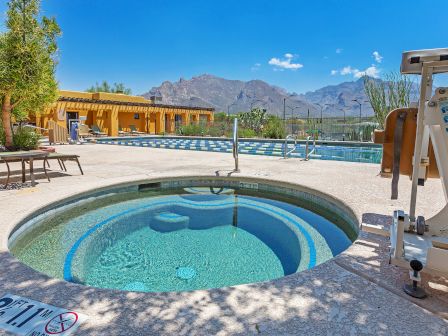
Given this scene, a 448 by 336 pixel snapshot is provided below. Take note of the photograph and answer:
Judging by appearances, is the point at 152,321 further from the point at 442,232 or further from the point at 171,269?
the point at 442,232

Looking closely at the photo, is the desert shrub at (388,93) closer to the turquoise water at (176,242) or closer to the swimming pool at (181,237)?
the swimming pool at (181,237)

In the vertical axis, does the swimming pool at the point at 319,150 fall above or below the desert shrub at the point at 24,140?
below

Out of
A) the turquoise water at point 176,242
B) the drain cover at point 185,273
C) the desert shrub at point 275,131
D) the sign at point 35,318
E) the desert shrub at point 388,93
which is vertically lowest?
the drain cover at point 185,273

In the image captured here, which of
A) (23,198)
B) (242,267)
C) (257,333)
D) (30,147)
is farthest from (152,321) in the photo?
(30,147)

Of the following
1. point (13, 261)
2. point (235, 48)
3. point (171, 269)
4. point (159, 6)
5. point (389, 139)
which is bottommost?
point (171, 269)

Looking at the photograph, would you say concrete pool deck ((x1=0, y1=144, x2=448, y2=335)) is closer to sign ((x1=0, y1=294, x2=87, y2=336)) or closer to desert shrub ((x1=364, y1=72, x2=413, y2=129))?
sign ((x1=0, y1=294, x2=87, y2=336))

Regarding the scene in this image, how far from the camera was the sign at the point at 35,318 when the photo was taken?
157 cm

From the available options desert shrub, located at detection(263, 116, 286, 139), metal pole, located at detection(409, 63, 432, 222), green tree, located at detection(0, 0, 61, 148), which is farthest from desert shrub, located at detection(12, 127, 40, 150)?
desert shrub, located at detection(263, 116, 286, 139)

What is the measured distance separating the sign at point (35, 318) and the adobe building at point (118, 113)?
65.9 ft

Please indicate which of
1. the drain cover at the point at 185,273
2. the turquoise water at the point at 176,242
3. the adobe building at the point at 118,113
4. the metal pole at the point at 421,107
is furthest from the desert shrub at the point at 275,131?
the metal pole at the point at 421,107

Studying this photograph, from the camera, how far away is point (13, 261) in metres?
2.42

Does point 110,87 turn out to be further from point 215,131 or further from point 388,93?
point 388,93

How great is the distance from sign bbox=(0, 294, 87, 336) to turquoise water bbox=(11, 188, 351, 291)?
116 centimetres

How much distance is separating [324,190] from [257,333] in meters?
3.82
